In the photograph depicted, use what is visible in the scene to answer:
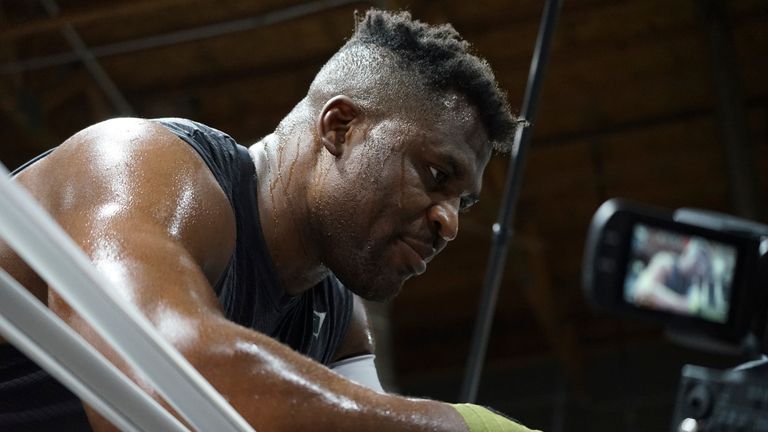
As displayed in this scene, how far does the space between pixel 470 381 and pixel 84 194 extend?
0.98m

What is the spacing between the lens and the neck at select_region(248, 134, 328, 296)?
155cm

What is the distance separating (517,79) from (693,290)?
5.36 m

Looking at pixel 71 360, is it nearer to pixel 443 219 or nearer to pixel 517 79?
pixel 443 219

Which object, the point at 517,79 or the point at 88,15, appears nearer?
the point at 88,15

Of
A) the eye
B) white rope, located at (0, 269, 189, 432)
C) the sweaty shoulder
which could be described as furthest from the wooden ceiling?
white rope, located at (0, 269, 189, 432)

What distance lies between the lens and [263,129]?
21.6ft

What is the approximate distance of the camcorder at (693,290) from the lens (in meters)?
0.89

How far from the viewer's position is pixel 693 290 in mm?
933

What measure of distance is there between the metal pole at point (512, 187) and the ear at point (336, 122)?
38 cm

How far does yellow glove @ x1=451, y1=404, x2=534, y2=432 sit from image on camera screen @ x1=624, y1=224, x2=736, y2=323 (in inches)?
10.7

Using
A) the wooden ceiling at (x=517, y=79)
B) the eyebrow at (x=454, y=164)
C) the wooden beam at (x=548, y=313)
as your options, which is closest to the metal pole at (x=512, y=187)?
the eyebrow at (x=454, y=164)

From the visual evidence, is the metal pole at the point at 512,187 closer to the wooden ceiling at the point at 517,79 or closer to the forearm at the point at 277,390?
the forearm at the point at 277,390

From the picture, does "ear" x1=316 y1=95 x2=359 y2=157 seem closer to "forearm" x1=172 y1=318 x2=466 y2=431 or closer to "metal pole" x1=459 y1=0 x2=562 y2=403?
"metal pole" x1=459 y1=0 x2=562 y2=403

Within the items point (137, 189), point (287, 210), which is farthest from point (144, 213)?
point (287, 210)
